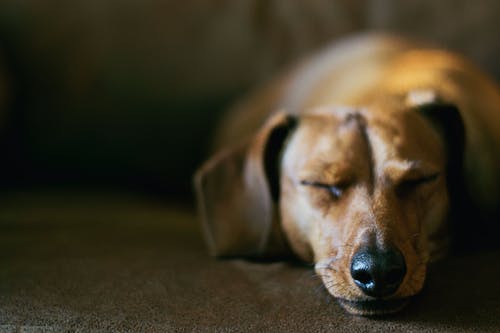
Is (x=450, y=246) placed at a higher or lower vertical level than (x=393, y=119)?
lower

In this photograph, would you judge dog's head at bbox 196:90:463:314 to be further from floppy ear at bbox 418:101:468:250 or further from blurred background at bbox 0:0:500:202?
blurred background at bbox 0:0:500:202

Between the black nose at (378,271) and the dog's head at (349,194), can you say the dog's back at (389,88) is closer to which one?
the dog's head at (349,194)

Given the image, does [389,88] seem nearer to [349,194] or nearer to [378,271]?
[349,194]

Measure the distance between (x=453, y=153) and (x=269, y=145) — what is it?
0.42m

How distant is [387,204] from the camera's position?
52.3 inches

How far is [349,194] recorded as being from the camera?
4.54 feet

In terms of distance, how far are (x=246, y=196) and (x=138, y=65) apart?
927mm

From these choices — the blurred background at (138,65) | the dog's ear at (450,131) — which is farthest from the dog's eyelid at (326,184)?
the blurred background at (138,65)

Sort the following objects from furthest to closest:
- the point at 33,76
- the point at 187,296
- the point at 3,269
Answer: the point at 33,76 → the point at 3,269 → the point at 187,296

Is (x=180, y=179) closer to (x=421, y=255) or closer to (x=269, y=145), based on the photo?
(x=269, y=145)

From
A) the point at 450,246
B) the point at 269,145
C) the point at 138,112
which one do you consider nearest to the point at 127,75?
the point at 138,112

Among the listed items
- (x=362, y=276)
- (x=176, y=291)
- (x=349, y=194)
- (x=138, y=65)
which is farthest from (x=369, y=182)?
(x=138, y=65)

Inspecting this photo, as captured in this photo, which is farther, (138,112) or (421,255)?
(138,112)

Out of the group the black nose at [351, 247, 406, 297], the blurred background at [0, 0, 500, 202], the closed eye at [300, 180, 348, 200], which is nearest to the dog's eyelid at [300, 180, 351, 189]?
the closed eye at [300, 180, 348, 200]
